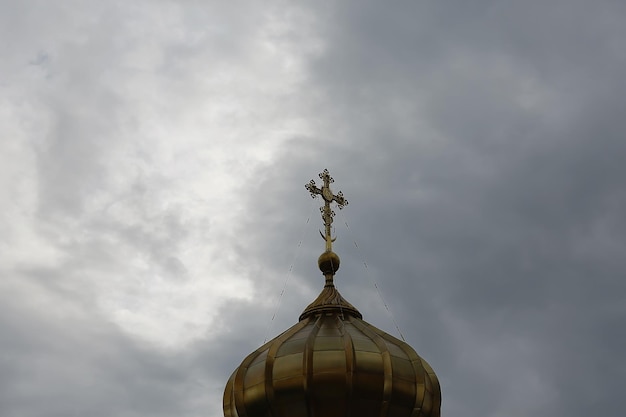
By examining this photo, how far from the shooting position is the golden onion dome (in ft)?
67.3

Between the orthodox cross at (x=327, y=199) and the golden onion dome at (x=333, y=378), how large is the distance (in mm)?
3813

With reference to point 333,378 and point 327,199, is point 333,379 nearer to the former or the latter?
point 333,378

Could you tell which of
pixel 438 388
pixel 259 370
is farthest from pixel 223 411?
pixel 438 388

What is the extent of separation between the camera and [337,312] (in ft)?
77.2

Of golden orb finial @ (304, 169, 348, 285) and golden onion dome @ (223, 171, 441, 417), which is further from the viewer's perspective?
golden orb finial @ (304, 169, 348, 285)

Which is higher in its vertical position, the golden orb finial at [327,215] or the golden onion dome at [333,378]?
the golden orb finial at [327,215]

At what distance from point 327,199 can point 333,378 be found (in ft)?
22.4

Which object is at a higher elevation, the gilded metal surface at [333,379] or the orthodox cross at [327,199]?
the orthodox cross at [327,199]

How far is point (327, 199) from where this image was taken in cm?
2616

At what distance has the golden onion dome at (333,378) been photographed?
20500 mm

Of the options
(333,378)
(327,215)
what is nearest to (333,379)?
(333,378)

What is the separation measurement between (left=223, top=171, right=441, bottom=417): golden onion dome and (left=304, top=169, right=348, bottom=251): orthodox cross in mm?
3813

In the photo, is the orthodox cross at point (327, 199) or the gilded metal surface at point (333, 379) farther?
the orthodox cross at point (327, 199)

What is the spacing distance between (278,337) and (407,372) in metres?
3.22
